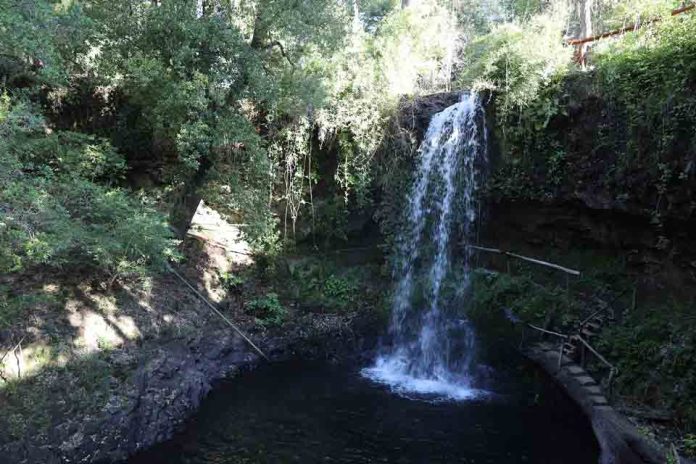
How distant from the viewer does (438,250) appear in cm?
1091

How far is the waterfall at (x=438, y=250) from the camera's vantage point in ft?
32.8

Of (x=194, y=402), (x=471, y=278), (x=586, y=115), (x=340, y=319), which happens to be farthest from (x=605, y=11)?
(x=194, y=402)

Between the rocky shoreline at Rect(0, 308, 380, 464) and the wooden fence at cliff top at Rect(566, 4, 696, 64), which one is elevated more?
the wooden fence at cliff top at Rect(566, 4, 696, 64)

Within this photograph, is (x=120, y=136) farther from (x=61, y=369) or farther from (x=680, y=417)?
(x=680, y=417)

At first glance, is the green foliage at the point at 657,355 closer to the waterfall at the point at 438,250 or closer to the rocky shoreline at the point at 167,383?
the waterfall at the point at 438,250

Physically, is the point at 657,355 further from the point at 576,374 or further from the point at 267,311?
the point at 267,311

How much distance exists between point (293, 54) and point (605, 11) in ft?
52.1

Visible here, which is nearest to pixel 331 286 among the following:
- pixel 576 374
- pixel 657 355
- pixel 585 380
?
pixel 576 374

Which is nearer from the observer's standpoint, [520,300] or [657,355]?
[657,355]

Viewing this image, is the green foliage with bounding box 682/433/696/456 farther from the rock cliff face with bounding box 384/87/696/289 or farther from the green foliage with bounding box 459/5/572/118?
the green foliage with bounding box 459/5/572/118

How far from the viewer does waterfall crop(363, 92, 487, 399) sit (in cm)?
1000

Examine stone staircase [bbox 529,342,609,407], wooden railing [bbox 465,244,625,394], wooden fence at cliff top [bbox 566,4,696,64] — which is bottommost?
stone staircase [bbox 529,342,609,407]

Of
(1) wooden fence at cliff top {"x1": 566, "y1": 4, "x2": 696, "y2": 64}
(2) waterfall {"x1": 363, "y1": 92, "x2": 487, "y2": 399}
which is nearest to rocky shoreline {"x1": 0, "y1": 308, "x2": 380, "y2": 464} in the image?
(2) waterfall {"x1": 363, "y1": 92, "x2": 487, "y2": 399}

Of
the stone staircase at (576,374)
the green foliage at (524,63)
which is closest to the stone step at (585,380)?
the stone staircase at (576,374)
